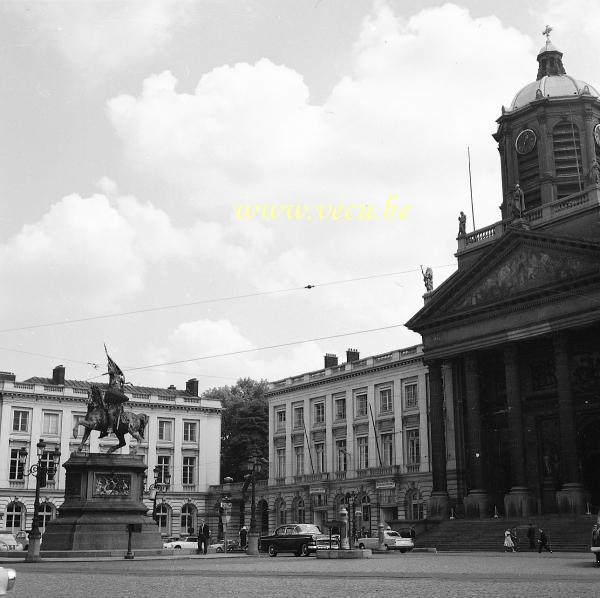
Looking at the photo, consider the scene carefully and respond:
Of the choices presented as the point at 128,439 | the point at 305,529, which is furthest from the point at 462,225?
the point at 128,439

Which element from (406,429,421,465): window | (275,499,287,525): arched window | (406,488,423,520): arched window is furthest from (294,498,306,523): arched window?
(406,429,421,465): window

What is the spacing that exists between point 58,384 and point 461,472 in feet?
147

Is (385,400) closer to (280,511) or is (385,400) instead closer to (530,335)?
(280,511)

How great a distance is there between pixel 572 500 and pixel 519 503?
354 centimetres

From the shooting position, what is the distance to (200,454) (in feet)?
289

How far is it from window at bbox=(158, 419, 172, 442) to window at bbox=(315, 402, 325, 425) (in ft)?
60.4

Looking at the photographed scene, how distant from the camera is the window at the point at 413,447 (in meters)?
65.0

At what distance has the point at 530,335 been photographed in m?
49.5

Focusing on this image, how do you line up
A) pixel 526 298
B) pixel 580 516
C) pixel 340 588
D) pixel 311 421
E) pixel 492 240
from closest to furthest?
pixel 340 588 → pixel 580 516 → pixel 526 298 → pixel 492 240 → pixel 311 421

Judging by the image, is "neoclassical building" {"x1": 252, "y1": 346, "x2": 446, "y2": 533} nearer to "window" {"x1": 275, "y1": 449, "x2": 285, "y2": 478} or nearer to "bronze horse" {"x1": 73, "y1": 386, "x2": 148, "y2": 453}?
"window" {"x1": 275, "y1": 449, "x2": 285, "y2": 478}

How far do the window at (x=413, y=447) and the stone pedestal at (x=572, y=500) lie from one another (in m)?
19.4

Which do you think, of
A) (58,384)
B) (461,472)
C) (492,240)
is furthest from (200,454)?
(492,240)

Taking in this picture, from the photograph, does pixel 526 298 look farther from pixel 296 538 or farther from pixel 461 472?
pixel 296 538

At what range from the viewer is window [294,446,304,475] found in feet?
248
